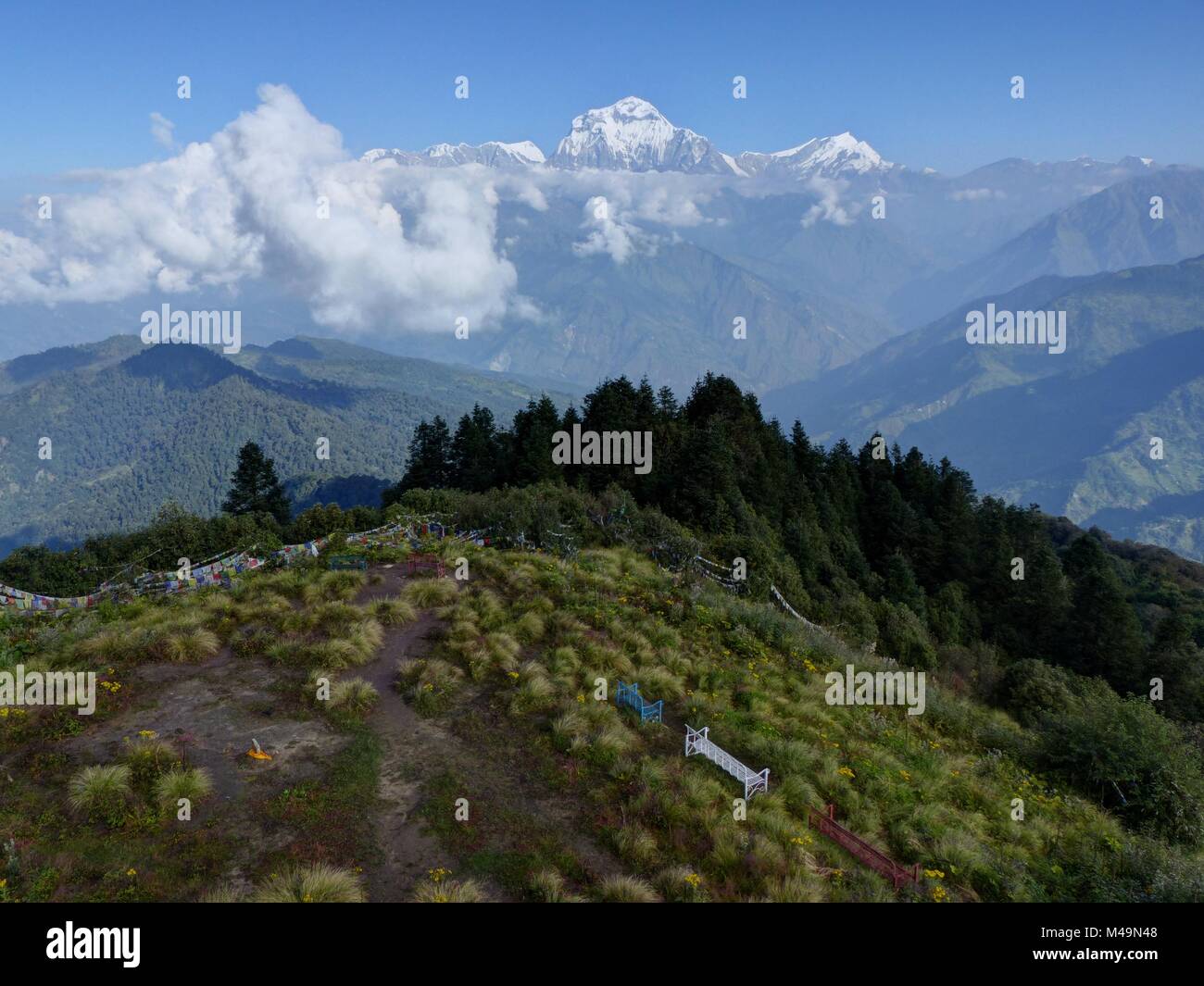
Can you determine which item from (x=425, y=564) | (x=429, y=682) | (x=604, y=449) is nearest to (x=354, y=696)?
(x=429, y=682)

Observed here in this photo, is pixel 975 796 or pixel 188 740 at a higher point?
pixel 188 740

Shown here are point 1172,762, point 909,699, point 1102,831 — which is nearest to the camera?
point 1102,831

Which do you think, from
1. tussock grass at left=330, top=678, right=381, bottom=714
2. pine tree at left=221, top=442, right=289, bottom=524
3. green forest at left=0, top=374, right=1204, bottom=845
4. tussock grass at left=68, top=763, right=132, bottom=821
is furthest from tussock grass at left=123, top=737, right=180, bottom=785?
pine tree at left=221, top=442, right=289, bottom=524

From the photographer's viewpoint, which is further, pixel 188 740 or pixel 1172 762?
pixel 1172 762

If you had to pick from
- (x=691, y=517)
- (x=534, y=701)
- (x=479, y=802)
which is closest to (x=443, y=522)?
(x=691, y=517)
